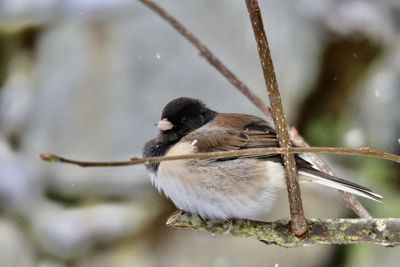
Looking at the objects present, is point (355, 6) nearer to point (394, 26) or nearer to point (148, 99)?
point (394, 26)

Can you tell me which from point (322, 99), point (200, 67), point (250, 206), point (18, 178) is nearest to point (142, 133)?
point (200, 67)

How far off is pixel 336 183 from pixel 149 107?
1.49 metres

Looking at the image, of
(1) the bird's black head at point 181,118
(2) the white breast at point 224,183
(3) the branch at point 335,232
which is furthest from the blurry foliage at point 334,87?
(3) the branch at point 335,232

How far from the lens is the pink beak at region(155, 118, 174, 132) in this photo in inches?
57.1

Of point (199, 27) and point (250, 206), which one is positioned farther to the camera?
point (199, 27)

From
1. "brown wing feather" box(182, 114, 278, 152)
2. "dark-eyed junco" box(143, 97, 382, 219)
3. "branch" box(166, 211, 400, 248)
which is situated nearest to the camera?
"branch" box(166, 211, 400, 248)

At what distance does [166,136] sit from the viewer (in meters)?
1.47

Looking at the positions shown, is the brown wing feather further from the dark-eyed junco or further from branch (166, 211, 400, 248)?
branch (166, 211, 400, 248)

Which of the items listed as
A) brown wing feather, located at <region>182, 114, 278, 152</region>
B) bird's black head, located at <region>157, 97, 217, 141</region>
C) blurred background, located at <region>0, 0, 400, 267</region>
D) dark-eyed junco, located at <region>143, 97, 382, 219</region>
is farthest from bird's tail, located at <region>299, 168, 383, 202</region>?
blurred background, located at <region>0, 0, 400, 267</region>

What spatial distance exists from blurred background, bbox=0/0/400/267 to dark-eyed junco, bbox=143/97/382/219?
3.48ft

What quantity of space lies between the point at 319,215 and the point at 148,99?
2.81ft

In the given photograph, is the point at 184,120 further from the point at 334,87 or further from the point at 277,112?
the point at 334,87

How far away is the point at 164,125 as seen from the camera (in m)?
1.45

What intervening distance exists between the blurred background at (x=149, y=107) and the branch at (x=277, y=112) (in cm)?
156
